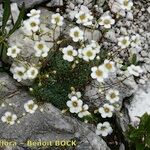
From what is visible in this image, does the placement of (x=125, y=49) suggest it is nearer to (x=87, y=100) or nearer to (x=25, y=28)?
(x=87, y=100)

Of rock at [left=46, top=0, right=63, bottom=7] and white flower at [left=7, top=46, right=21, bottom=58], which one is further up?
rock at [left=46, top=0, right=63, bottom=7]

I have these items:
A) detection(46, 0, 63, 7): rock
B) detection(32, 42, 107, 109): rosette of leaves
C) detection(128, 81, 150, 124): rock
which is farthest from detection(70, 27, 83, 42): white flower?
detection(128, 81, 150, 124): rock

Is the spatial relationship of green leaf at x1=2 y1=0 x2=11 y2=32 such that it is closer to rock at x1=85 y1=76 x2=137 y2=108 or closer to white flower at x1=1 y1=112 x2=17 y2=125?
white flower at x1=1 y1=112 x2=17 y2=125

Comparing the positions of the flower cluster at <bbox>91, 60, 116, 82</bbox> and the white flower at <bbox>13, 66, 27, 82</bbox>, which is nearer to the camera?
the flower cluster at <bbox>91, 60, 116, 82</bbox>

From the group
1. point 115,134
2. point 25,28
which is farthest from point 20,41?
point 115,134

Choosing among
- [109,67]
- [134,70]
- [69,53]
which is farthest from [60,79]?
[134,70]

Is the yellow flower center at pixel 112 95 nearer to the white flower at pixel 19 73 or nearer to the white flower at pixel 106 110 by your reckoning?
the white flower at pixel 106 110
